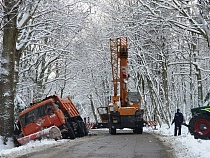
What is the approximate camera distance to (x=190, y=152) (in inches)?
487

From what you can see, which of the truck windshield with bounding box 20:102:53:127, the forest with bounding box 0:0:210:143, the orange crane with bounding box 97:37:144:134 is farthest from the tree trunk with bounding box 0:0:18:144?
the orange crane with bounding box 97:37:144:134

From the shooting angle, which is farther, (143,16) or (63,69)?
(63,69)

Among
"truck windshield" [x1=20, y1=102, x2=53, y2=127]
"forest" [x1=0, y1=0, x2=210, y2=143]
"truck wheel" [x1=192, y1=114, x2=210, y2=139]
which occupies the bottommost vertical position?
"truck wheel" [x1=192, y1=114, x2=210, y2=139]

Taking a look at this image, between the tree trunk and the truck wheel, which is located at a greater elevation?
the tree trunk

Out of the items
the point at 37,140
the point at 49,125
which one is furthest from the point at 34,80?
the point at 37,140

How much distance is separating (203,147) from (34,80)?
21771mm

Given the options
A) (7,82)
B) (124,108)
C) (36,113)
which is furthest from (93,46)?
(7,82)

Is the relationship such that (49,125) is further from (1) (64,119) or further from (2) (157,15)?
(2) (157,15)

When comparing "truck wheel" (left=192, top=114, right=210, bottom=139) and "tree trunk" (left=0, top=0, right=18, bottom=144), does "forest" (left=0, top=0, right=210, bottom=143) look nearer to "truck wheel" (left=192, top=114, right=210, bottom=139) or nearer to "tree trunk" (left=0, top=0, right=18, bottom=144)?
"tree trunk" (left=0, top=0, right=18, bottom=144)

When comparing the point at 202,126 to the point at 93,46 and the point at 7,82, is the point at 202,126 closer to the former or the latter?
the point at 7,82

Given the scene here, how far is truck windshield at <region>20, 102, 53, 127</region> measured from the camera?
2089 cm

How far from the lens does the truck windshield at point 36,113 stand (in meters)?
20.9

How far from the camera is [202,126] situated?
17656mm

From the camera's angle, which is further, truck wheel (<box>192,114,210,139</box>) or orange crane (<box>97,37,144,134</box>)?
orange crane (<box>97,37,144,134</box>)
